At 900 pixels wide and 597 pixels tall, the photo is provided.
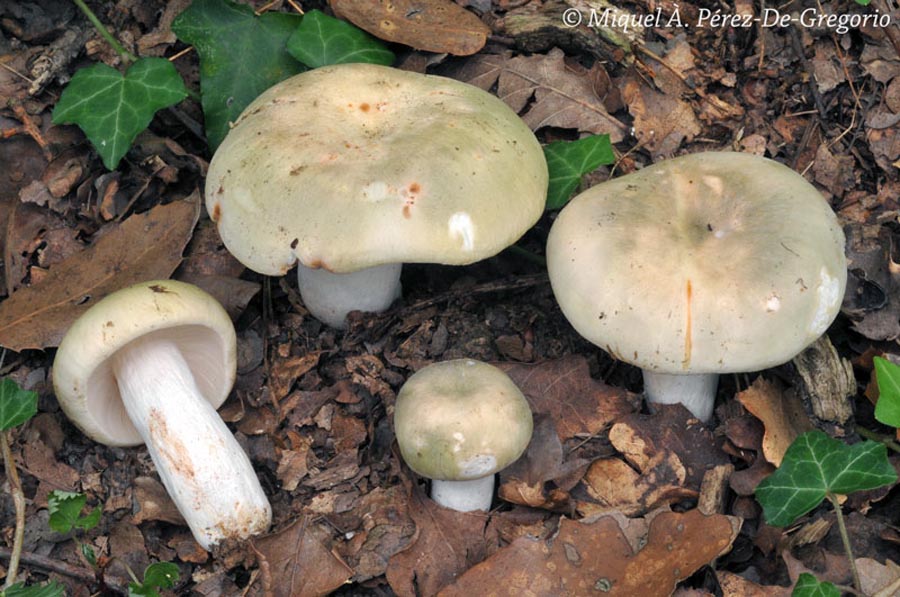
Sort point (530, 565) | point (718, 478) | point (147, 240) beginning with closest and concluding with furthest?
1. point (530, 565)
2. point (718, 478)
3. point (147, 240)

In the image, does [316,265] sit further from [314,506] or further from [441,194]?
[314,506]

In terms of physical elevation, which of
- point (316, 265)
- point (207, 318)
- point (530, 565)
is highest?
point (316, 265)

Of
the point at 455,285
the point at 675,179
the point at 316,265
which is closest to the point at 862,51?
the point at 675,179

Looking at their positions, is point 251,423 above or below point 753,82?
below

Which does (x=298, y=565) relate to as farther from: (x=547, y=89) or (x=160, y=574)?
(x=547, y=89)

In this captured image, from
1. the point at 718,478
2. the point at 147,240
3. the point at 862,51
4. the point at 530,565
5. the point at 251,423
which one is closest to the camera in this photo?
the point at 530,565

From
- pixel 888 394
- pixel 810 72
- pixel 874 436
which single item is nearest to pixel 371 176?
pixel 888 394

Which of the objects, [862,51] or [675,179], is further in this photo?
[862,51]
